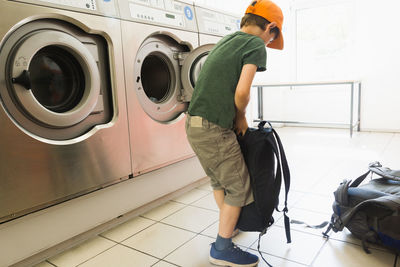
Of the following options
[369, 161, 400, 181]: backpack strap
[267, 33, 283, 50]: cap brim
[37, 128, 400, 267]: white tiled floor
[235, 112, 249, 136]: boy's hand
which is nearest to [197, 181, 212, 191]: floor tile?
[37, 128, 400, 267]: white tiled floor

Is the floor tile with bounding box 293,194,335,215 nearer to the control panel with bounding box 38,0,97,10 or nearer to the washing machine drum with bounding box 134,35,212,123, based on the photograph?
the washing machine drum with bounding box 134,35,212,123

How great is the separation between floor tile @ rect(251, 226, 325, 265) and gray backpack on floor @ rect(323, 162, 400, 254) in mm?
95

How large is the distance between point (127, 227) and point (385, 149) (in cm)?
266

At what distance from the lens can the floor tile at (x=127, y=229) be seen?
152 cm

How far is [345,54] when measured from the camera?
409cm

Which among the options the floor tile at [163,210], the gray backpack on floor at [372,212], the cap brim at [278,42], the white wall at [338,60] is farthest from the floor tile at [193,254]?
the white wall at [338,60]

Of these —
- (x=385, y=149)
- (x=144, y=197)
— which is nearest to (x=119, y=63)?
(x=144, y=197)

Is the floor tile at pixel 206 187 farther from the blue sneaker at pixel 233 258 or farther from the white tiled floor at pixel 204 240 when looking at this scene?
the blue sneaker at pixel 233 258

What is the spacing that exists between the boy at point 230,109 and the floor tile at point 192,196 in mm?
703

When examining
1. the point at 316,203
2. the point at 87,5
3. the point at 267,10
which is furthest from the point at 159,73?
the point at 316,203

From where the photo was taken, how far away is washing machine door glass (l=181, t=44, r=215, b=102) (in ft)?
6.13

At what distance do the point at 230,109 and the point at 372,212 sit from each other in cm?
75

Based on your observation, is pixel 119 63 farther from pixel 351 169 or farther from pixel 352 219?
pixel 351 169

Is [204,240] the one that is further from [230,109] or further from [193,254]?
[230,109]
